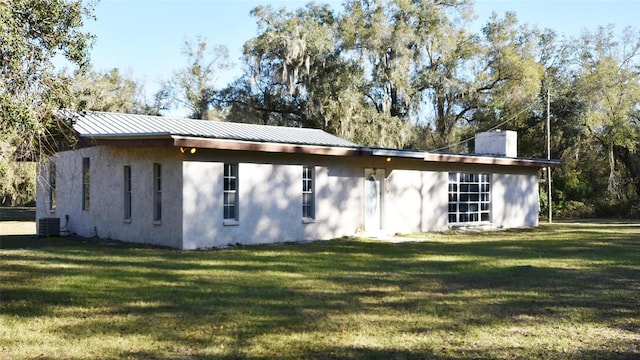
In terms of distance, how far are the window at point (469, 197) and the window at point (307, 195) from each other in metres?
6.11

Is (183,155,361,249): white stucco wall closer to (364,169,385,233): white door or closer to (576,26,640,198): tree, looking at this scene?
(364,169,385,233): white door

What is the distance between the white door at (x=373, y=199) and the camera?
18.2 m

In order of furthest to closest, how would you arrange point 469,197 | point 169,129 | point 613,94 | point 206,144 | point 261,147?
1. point 613,94
2. point 469,197
3. point 169,129
4. point 261,147
5. point 206,144

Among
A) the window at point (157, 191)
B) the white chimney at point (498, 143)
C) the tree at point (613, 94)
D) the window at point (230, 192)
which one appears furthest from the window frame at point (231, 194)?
the tree at point (613, 94)

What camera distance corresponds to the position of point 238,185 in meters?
14.9

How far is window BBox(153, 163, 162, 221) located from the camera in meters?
14.7

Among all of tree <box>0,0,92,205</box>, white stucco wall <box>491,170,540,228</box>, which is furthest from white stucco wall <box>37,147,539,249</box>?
tree <box>0,0,92,205</box>

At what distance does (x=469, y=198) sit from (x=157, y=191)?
11.5 m

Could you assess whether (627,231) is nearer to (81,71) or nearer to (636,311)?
(636,311)

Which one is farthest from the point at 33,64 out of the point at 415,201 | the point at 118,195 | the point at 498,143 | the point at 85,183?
the point at 498,143

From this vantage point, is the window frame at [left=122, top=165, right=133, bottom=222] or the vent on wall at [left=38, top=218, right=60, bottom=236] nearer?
the window frame at [left=122, top=165, right=133, bottom=222]

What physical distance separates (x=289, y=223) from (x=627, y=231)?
500 inches

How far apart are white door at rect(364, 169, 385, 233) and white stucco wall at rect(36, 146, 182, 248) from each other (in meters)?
6.33

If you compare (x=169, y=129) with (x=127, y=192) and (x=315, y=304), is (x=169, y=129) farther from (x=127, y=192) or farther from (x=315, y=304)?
(x=315, y=304)
